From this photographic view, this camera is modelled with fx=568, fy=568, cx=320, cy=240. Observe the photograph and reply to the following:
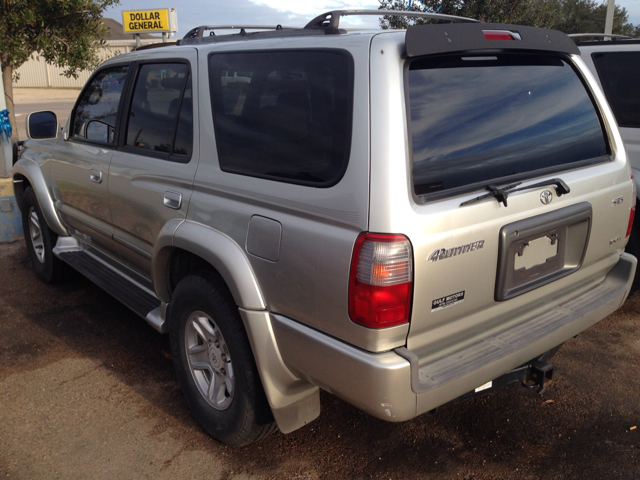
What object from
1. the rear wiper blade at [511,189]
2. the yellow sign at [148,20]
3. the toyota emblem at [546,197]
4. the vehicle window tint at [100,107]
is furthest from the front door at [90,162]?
the yellow sign at [148,20]

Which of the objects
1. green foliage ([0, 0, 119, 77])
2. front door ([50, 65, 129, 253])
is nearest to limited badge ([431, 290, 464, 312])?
front door ([50, 65, 129, 253])

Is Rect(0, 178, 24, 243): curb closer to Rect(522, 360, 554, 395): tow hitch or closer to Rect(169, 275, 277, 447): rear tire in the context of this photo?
Rect(169, 275, 277, 447): rear tire

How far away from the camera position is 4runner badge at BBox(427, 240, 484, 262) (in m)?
2.07

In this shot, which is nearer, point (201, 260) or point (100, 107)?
point (201, 260)

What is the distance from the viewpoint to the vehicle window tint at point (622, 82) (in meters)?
4.53

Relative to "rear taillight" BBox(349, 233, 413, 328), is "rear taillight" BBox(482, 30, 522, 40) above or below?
above

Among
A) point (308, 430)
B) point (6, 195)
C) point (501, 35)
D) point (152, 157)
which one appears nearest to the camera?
point (501, 35)

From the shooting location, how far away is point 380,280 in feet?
6.58

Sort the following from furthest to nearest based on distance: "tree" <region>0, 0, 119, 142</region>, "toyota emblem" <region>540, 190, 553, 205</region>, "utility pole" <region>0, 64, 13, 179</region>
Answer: "utility pole" <region>0, 64, 13, 179</region> < "tree" <region>0, 0, 119, 142</region> < "toyota emblem" <region>540, 190, 553, 205</region>

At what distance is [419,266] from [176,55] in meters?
1.90

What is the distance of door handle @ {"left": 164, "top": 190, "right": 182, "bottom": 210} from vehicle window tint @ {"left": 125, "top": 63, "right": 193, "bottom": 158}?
0.73 feet

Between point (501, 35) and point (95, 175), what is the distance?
265cm

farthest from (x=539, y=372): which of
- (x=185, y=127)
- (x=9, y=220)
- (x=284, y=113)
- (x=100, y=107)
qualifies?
(x=9, y=220)

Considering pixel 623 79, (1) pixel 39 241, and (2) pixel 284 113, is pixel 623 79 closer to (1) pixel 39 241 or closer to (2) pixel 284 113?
(2) pixel 284 113
